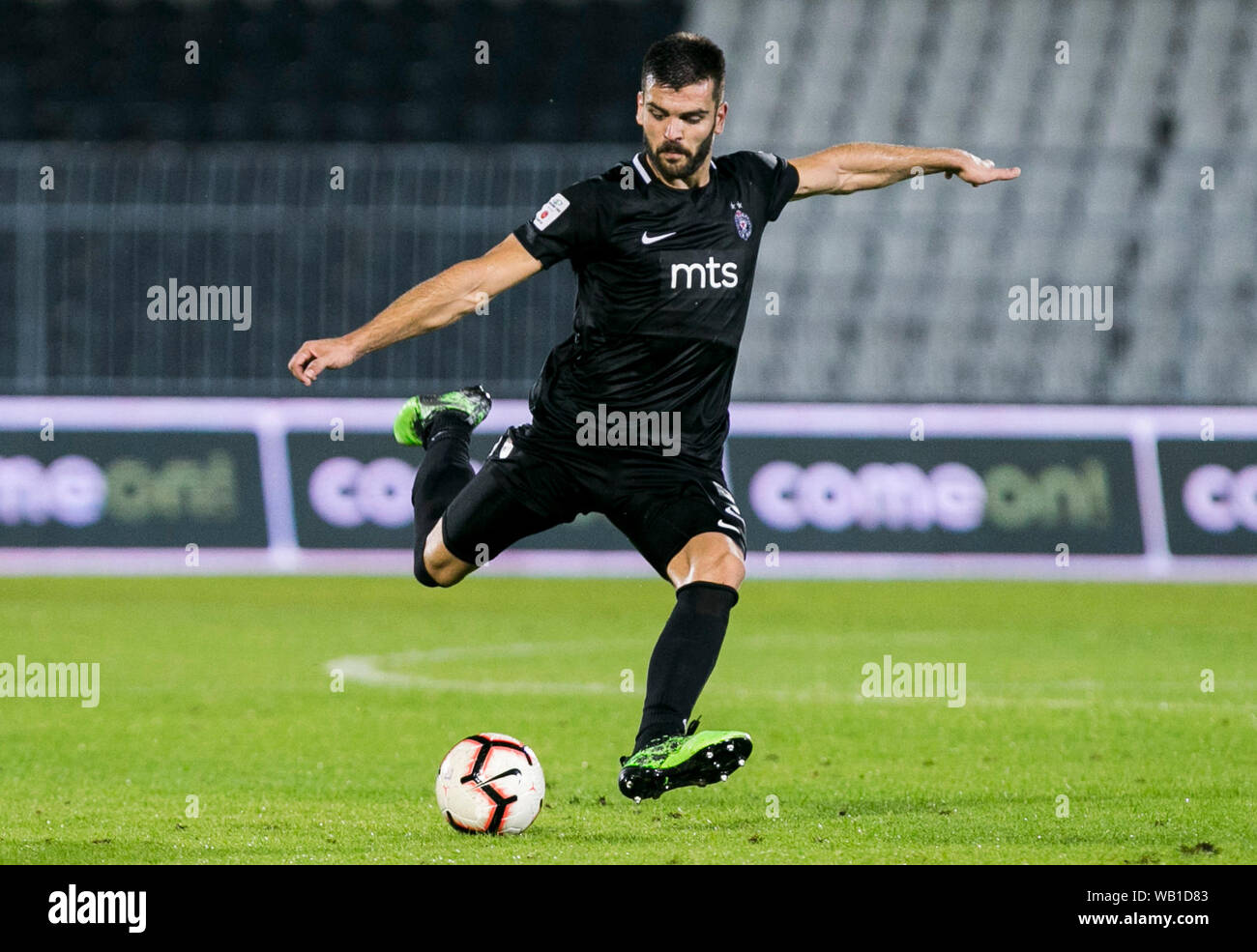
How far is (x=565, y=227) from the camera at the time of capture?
6051 mm

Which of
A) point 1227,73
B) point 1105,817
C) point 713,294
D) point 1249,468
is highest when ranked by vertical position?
point 1227,73

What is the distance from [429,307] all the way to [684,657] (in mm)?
1304

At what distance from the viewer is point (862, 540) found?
15.1 m

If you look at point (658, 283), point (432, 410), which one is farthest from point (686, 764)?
point (432, 410)

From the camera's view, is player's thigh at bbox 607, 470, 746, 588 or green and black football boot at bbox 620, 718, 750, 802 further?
player's thigh at bbox 607, 470, 746, 588

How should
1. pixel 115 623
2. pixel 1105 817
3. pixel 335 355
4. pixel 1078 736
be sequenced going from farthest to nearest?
1. pixel 115 623
2. pixel 1078 736
3. pixel 1105 817
4. pixel 335 355

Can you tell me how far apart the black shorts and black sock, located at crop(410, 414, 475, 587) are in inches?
16.5

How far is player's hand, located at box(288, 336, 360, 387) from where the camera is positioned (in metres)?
5.41

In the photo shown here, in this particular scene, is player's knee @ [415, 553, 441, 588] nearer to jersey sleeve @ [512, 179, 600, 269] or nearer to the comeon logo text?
jersey sleeve @ [512, 179, 600, 269]

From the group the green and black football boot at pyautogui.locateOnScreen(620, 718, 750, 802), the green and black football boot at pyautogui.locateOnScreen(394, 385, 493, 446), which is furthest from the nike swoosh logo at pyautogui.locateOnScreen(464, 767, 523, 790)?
the green and black football boot at pyautogui.locateOnScreen(394, 385, 493, 446)

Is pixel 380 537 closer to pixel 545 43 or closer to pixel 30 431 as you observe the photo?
pixel 30 431

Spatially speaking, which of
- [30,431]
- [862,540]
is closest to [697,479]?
[862,540]

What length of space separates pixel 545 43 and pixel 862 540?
28.7ft

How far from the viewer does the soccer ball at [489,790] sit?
586 cm
